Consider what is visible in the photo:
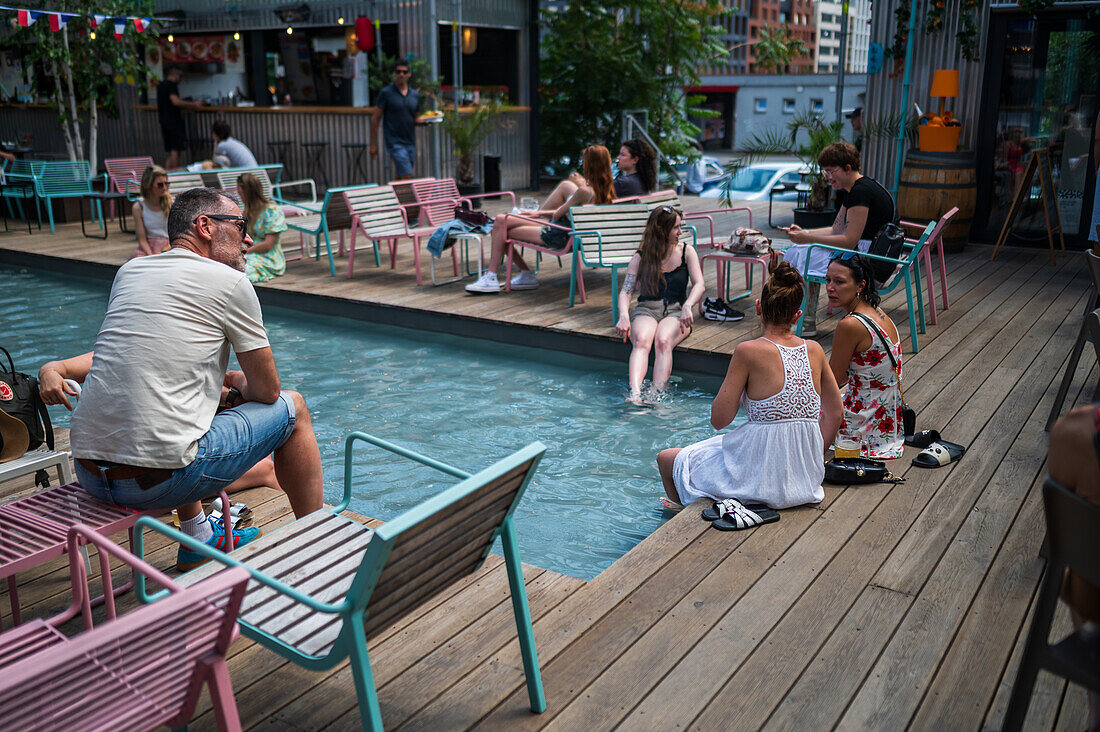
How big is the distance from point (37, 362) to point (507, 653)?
195 inches

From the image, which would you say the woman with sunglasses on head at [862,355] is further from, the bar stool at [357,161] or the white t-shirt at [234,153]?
the bar stool at [357,161]

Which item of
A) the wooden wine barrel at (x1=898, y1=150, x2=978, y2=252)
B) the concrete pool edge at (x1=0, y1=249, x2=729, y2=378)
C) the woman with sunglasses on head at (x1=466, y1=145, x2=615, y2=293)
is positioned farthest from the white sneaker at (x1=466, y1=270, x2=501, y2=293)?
the wooden wine barrel at (x1=898, y1=150, x2=978, y2=252)

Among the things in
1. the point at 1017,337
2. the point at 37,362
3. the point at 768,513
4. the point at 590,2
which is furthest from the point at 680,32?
the point at 768,513

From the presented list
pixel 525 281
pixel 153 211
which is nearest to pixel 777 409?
pixel 525 281

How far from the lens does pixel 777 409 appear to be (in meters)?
3.24

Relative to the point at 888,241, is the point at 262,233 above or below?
below

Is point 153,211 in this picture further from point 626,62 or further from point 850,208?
point 626,62

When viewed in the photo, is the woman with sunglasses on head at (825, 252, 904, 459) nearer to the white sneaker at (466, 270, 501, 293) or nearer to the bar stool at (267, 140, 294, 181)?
the white sneaker at (466, 270, 501, 293)

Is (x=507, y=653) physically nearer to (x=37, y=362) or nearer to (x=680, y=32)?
(x=37, y=362)

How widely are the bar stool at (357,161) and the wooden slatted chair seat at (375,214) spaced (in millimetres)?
4915

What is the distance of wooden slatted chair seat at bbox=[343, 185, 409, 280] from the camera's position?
7.57 m

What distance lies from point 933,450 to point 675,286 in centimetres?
200

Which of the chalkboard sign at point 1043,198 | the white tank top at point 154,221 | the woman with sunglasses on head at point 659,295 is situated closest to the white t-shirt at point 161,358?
the woman with sunglasses on head at point 659,295

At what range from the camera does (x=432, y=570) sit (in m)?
1.95
